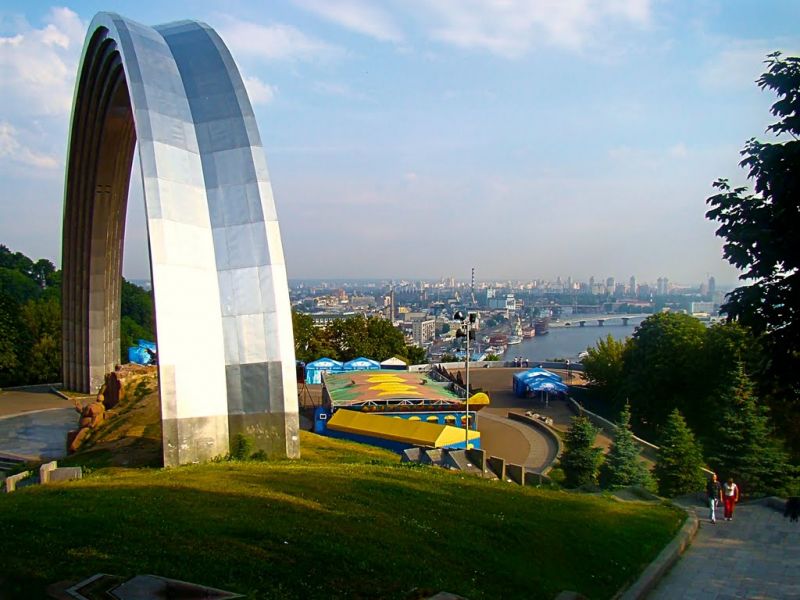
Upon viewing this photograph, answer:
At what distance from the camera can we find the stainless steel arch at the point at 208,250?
1639 cm

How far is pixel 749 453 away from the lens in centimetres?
1950

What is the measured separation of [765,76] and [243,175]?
13.9 m

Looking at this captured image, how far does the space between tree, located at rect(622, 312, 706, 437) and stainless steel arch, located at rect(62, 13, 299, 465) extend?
21595 millimetres

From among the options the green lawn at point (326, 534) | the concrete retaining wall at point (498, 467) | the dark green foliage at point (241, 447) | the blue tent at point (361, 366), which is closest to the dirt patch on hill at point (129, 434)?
the dark green foliage at point (241, 447)

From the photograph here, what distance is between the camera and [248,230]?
1788 cm

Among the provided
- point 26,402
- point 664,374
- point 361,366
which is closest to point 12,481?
point 26,402

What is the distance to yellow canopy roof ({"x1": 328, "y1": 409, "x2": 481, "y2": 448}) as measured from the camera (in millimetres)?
24359

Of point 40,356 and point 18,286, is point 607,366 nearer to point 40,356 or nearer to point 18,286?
point 40,356

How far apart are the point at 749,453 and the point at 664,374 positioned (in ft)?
45.5

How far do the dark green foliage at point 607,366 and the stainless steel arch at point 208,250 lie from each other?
27.8 meters

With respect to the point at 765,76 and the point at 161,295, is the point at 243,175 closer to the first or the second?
the point at 161,295

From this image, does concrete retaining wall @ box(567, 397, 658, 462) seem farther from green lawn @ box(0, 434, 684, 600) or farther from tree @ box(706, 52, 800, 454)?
tree @ box(706, 52, 800, 454)

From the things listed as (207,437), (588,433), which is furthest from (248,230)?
(588,433)

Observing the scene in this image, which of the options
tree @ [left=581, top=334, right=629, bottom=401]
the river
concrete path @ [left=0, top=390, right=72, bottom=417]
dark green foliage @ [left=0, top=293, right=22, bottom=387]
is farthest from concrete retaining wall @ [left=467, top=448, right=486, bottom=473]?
the river
